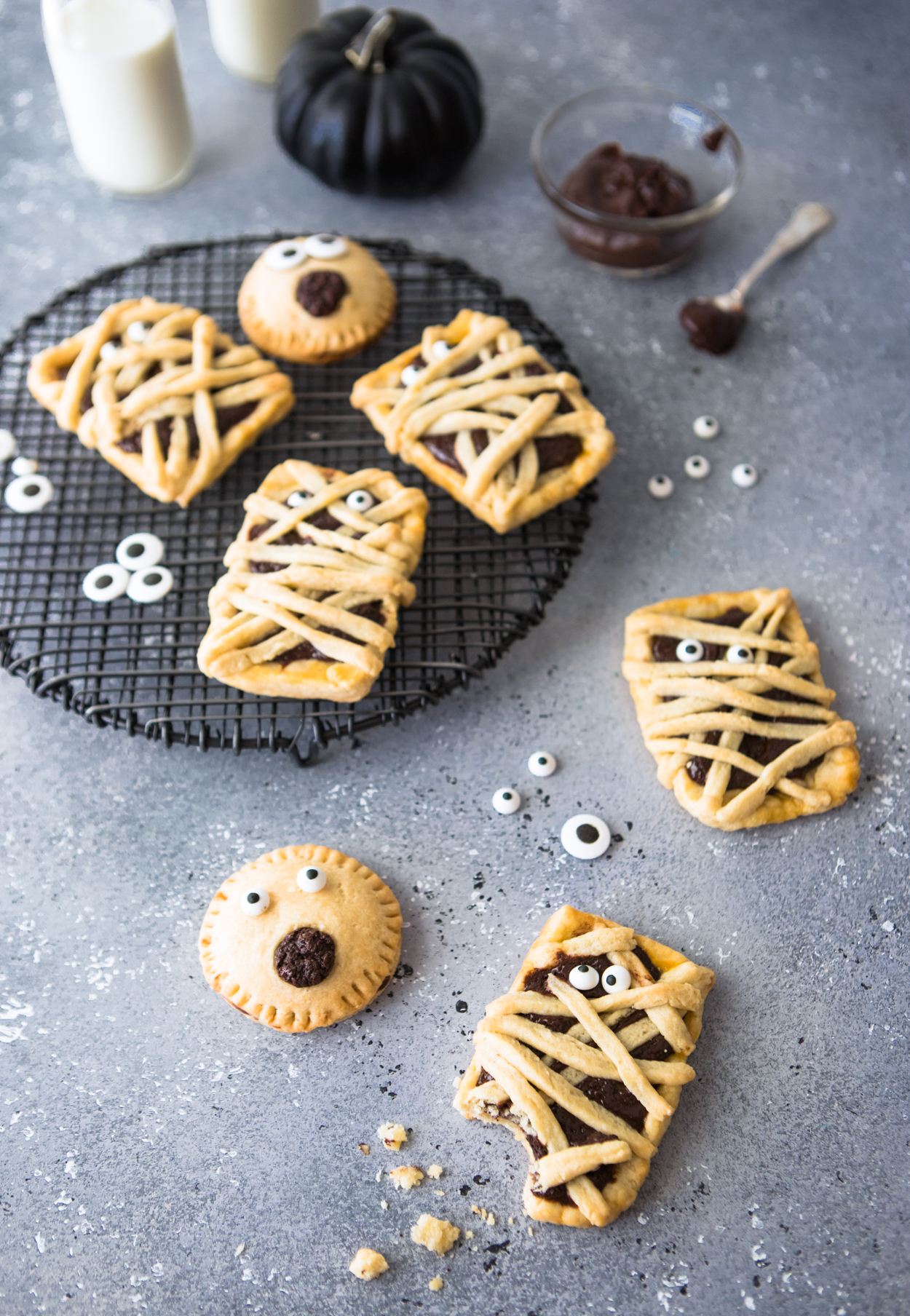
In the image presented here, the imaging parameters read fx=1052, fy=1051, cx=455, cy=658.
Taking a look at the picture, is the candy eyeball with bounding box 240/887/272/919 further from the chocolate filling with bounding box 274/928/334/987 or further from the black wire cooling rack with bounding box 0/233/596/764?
the black wire cooling rack with bounding box 0/233/596/764

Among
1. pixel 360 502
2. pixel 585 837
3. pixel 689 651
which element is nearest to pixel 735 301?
pixel 689 651

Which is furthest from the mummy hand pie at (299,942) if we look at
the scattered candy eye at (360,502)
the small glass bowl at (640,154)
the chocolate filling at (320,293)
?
the small glass bowl at (640,154)

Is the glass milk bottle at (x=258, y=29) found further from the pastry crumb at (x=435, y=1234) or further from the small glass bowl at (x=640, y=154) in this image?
the pastry crumb at (x=435, y=1234)

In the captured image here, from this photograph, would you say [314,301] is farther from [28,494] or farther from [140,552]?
[28,494]

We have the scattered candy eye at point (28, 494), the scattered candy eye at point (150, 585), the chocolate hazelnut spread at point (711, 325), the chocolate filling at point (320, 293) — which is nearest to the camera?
the scattered candy eye at point (150, 585)

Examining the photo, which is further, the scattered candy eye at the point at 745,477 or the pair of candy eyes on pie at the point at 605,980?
the scattered candy eye at the point at 745,477

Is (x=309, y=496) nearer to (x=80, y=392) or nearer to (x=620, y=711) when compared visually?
(x=80, y=392)

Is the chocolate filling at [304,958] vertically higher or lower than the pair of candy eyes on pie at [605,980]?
lower
